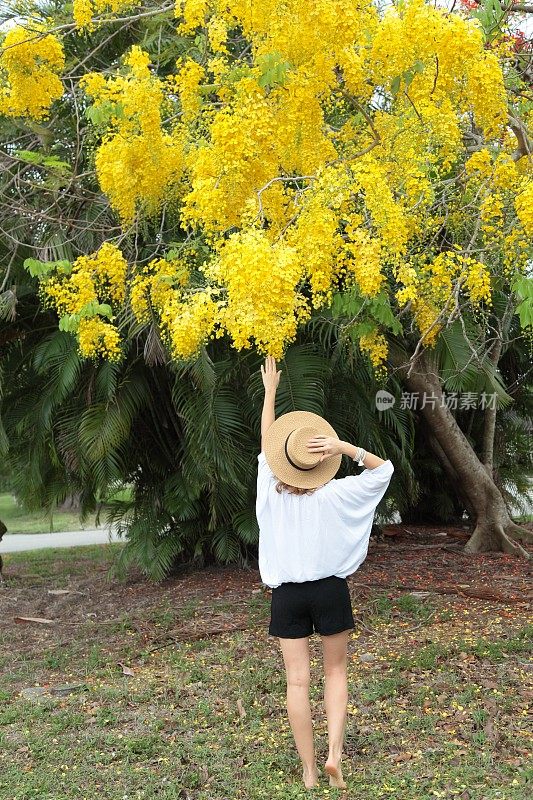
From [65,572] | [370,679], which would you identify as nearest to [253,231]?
[370,679]

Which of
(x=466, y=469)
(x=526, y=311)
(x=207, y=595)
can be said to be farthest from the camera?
(x=466, y=469)

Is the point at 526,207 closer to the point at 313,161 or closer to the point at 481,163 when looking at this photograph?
the point at 481,163

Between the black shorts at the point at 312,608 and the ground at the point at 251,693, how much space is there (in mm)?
694

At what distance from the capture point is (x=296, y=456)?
12.6 feet

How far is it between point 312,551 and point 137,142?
2.75 meters

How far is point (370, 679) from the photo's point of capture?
17.6 ft

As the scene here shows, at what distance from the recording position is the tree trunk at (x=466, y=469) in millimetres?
8078

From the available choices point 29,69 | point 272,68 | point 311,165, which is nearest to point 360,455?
point 311,165

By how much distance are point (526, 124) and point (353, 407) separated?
3.11 metres

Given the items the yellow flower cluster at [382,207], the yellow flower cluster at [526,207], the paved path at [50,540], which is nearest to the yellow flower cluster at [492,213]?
the yellow flower cluster at [526,207]

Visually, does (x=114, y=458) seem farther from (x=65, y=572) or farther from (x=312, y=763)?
(x=312, y=763)

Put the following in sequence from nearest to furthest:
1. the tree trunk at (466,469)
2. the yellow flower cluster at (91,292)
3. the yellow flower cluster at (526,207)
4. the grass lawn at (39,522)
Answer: the yellow flower cluster at (526,207), the yellow flower cluster at (91,292), the tree trunk at (466,469), the grass lawn at (39,522)


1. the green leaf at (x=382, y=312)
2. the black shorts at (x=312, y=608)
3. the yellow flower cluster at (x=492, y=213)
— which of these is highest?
the yellow flower cluster at (x=492, y=213)

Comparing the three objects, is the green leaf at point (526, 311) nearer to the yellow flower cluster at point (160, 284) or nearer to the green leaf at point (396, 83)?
the green leaf at point (396, 83)
